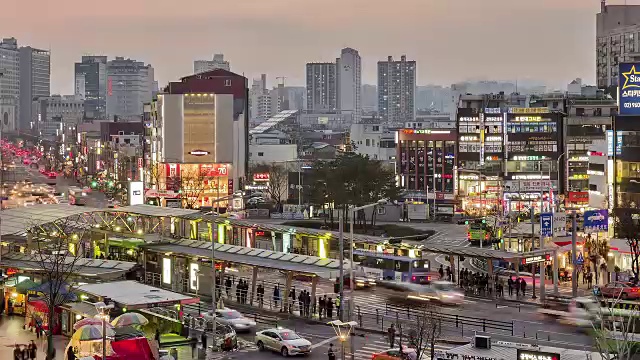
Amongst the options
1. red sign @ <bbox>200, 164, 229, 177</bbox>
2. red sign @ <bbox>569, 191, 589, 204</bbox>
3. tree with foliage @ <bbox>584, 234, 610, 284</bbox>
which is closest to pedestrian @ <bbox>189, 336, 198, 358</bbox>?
tree with foliage @ <bbox>584, 234, 610, 284</bbox>

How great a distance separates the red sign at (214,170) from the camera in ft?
420

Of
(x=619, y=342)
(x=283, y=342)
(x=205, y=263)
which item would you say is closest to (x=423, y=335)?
(x=283, y=342)

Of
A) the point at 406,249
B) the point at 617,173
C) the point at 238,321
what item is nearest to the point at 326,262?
the point at 238,321

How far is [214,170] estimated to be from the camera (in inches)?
5074

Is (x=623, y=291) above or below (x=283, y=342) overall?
above

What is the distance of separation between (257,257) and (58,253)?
34.0ft

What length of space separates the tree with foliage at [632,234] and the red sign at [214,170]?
2607 inches

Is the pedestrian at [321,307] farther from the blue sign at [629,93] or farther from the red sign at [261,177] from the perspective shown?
the red sign at [261,177]

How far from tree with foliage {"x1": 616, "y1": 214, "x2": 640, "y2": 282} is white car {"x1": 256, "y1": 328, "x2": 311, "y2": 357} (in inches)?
1092

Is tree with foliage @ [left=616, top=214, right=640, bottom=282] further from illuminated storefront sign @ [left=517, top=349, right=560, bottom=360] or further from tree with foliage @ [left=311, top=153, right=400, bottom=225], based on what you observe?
illuminated storefront sign @ [left=517, top=349, right=560, bottom=360]

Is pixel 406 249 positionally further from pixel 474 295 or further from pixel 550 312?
pixel 550 312

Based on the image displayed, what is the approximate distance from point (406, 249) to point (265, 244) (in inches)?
413

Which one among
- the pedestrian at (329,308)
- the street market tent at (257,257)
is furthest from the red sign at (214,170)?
the pedestrian at (329,308)

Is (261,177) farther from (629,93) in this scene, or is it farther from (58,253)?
(58,253)
